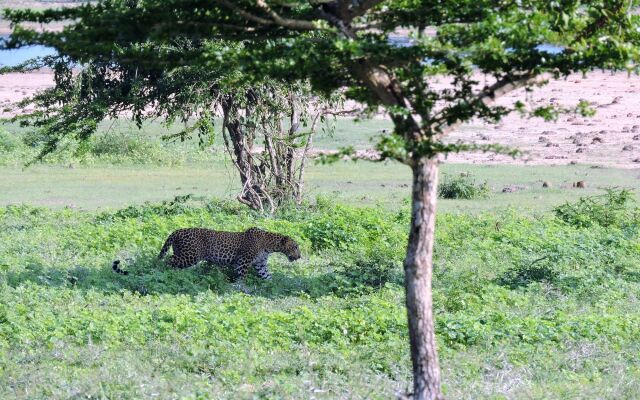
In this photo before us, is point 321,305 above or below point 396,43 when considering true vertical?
below

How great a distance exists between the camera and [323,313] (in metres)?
10.9

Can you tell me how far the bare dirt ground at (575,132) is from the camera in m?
26.3

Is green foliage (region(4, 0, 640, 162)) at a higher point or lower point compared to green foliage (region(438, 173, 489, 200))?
higher

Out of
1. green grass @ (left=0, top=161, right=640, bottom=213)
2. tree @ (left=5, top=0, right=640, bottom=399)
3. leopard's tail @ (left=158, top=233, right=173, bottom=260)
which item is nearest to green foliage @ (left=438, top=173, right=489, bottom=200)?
green grass @ (left=0, top=161, right=640, bottom=213)

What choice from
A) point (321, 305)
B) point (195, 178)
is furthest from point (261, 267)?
point (195, 178)

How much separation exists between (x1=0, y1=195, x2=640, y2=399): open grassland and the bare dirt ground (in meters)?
8.60

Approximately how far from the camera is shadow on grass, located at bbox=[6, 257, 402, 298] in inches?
484

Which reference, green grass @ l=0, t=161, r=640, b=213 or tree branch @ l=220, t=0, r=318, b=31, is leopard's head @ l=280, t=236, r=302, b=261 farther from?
tree branch @ l=220, t=0, r=318, b=31

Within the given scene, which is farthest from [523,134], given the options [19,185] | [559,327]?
[559,327]

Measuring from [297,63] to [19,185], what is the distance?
17.9 meters

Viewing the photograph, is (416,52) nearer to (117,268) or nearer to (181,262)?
(117,268)

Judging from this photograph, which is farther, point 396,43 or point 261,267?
point 261,267

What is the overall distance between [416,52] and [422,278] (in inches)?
58.4

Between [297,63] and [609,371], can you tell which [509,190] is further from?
[297,63]
